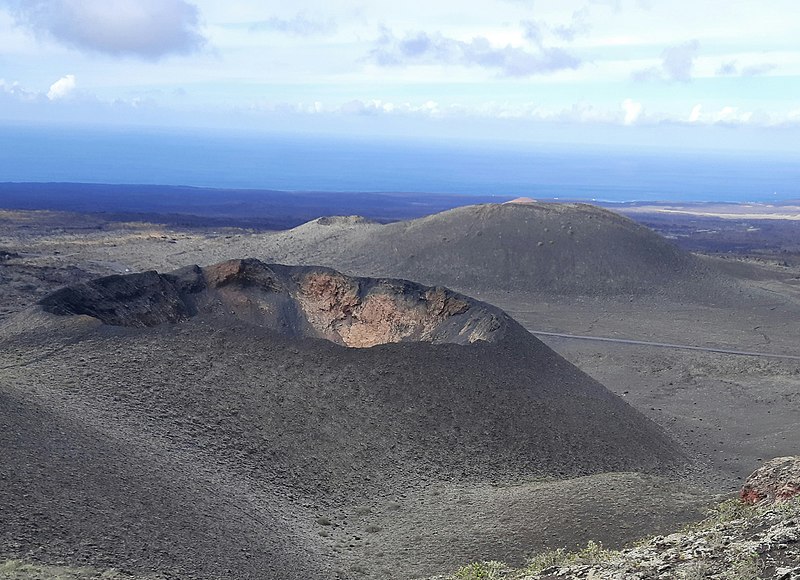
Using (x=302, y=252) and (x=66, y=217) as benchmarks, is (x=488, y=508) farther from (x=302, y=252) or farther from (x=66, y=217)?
(x=66, y=217)

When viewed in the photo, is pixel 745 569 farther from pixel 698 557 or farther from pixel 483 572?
pixel 483 572

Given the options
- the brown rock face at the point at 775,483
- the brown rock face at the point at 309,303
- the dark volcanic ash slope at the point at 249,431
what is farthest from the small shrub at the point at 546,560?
the brown rock face at the point at 309,303

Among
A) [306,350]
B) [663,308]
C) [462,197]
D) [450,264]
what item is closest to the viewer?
[306,350]

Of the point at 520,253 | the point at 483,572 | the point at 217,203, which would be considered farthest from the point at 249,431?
the point at 217,203

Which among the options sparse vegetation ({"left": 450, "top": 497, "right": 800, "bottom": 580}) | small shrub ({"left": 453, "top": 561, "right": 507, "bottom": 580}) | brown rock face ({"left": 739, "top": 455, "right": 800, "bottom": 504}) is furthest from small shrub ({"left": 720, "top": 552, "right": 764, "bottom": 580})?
brown rock face ({"left": 739, "top": 455, "right": 800, "bottom": 504})

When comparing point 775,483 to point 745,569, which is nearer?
point 745,569

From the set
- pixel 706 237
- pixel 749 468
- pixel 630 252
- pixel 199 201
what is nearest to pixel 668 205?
pixel 706 237

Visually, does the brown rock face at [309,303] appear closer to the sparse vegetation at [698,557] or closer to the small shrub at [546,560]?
the small shrub at [546,560]
